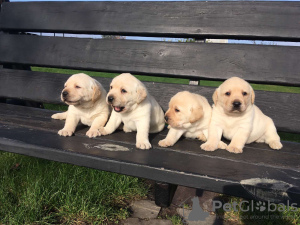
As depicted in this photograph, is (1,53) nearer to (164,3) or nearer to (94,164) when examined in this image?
(164,3)

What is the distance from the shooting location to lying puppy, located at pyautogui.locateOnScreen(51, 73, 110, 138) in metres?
2.50

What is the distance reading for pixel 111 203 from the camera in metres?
2.70

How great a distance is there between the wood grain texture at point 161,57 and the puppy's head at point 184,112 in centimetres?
57

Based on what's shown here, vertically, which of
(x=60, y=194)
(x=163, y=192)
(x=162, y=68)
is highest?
(x=162, y=68)

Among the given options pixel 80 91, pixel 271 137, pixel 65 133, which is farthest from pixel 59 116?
pixel 271 137

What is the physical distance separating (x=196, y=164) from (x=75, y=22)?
2424mm

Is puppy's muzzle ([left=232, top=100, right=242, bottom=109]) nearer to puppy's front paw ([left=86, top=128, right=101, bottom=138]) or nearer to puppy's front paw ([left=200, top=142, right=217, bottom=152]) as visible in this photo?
puppy's front paw ([left=200, top=142, right=217, bottom=152])

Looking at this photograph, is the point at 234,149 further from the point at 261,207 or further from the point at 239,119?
the point at 261,207

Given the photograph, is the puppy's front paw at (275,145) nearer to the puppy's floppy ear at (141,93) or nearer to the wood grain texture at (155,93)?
the wood grain texture at (155,93)

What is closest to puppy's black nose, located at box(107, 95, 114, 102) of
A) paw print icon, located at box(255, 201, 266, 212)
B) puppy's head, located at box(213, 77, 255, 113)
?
puppy's head, located at box(213, 77, 255, 113)

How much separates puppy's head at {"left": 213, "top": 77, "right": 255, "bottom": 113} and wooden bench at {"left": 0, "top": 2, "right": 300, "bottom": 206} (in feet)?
1.15

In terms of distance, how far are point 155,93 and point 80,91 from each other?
0.87 meters

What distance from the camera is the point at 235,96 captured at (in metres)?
2.29

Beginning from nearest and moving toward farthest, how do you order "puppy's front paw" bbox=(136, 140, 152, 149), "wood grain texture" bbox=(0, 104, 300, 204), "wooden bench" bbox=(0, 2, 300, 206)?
1. "wood grain texture" bbox=(0, 104, 300, 204)
2. "wooden bench" bbox=(0, 2, 300, 206)
3. "puppy's front paw" bbox=(136, 140, 152, 149)
